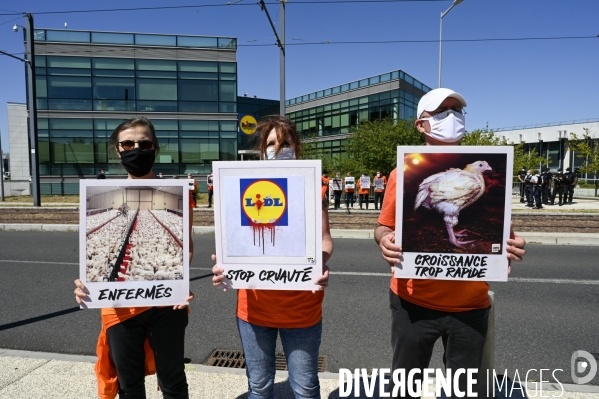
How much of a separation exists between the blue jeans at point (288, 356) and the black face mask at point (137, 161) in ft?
3.53

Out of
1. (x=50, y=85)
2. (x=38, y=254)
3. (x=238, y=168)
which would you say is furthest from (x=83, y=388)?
(x=50, y=85)

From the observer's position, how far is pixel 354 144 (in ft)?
84.3

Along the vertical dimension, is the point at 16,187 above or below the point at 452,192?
below

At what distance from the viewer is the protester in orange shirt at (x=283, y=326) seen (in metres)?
2.14

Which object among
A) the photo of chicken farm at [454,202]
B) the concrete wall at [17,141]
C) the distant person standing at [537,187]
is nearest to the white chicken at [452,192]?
the photo of chicken farm at [454,202]

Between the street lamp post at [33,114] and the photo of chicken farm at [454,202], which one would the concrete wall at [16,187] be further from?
the photo of chicken farm at [454,202]

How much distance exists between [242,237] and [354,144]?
79.3ft

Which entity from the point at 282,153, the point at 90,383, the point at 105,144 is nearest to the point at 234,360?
the point at 90,383

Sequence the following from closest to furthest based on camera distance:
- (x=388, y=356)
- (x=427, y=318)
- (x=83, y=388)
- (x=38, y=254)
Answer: (x=427, y=318)
(x=83, y=388)
(x=388, y=356)
(x=38, y=254)

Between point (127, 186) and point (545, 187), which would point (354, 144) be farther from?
point (127, 186)

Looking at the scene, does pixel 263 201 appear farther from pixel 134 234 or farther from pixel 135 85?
pixel 135 85

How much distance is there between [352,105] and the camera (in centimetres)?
4028

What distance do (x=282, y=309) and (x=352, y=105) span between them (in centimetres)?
3981

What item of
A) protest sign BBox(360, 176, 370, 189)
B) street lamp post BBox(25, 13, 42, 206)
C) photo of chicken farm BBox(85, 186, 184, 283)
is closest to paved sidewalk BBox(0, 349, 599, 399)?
photo of chicken farm BBox(85, 186, 184, 283)
